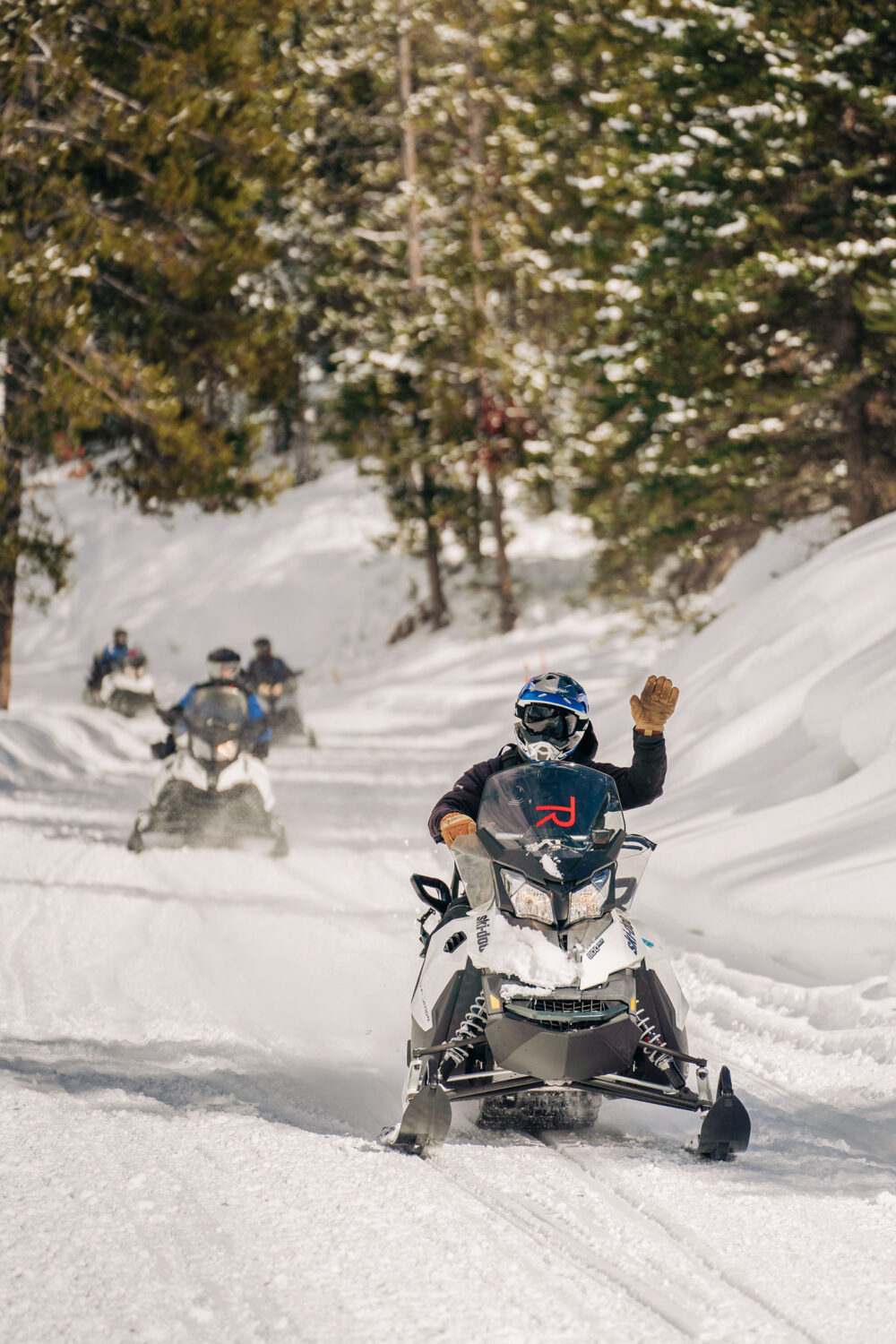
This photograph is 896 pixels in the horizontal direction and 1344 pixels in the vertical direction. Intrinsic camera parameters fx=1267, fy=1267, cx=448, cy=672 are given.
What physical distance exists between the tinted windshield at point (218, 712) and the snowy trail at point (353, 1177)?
3411 millimetres

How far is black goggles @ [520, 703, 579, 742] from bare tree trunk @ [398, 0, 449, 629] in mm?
24774

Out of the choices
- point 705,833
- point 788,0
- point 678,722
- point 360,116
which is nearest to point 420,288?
point 360,116

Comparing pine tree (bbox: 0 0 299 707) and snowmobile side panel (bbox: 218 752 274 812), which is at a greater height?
pine tree (bbox: 0 0 299 707)

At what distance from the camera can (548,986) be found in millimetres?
4402

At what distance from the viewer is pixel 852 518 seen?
655 inches

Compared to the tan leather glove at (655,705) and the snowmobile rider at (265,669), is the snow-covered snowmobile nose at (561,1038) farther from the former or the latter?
the snowmobile rider at (265,669)

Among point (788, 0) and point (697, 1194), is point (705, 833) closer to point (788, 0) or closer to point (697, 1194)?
point (697, 1194)

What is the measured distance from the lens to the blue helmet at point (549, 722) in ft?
17.2

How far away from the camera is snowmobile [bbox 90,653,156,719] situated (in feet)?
72.3

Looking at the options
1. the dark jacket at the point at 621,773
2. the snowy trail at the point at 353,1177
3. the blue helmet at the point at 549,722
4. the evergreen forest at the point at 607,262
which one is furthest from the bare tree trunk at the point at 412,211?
the blue helmet at the point at 549,722

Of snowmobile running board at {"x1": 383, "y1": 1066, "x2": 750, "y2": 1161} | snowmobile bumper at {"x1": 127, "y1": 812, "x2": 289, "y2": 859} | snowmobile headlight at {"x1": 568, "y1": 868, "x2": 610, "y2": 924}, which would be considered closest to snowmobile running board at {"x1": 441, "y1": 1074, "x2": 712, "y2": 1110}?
snowmobile running board at {"x1": 383, "y1": 1066, "x2": 750, "y2": 1161}

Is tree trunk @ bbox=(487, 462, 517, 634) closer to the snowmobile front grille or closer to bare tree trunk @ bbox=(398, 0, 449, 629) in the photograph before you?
bare tree trunk @ bbox=(398, 0, 449, 629)

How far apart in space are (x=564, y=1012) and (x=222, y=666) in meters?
8.28

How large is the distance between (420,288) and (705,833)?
22.6m
